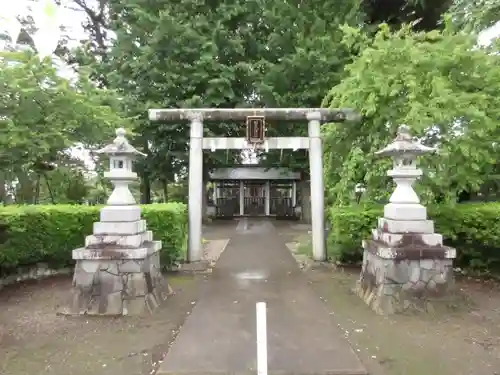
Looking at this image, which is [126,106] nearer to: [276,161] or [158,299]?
[276,161]

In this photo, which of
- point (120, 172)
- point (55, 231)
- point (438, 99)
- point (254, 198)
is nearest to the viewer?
point (120, 172)

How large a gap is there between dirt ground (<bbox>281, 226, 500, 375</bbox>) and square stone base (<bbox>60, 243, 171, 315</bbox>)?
9.14 feet

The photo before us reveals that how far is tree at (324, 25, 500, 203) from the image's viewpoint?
6688 mm

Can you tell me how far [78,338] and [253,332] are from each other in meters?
2.06

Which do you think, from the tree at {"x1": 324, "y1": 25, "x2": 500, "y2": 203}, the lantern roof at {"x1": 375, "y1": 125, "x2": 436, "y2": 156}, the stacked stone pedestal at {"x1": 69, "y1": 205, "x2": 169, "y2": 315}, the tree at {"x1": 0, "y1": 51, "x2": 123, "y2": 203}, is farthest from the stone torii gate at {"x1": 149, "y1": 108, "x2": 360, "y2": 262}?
the stacked stone pedestal at {"x1": 69, "y1": 205, "x2": 169, "y2": 315}

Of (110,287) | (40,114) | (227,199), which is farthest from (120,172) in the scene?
(227,199)

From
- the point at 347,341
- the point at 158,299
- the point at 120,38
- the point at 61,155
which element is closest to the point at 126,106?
the point at 120,38

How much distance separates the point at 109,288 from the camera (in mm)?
5680

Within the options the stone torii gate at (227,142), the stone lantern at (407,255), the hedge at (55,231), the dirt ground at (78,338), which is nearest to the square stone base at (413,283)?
the stone lantern at (407,255)

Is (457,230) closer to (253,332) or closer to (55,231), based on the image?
(253,332)

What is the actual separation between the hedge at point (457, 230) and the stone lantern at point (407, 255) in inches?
85.2

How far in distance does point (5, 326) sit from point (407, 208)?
569cm

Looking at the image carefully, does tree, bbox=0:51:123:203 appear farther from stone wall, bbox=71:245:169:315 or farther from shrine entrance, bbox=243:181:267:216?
shrine entrance, bbox=243:181:267:216

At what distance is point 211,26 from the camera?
14.5m
